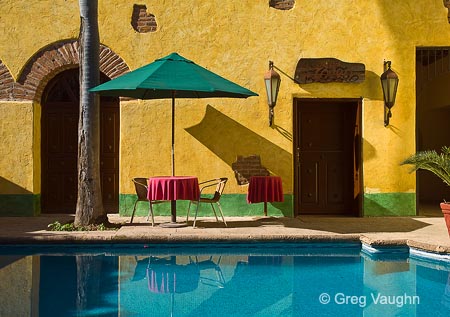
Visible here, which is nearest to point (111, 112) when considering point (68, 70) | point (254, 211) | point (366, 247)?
point (68, 70)

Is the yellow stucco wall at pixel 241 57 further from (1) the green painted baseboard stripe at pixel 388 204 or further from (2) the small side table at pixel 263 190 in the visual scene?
(2) the small side table at pixel 263 190

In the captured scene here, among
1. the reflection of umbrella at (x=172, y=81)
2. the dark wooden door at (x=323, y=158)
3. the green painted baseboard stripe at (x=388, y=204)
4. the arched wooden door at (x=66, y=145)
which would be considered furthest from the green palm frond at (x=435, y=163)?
the arched wooden door at (x=66, y=145)

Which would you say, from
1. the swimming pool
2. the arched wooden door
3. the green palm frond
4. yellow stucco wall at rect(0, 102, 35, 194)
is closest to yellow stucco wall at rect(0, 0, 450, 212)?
yellow stucco wall at rect(0, 102, 35, 194)

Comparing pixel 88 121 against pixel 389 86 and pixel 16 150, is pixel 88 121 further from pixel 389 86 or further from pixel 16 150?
pixel 389 86

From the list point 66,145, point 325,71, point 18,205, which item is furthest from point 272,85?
point 18,205

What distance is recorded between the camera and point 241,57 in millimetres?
8984

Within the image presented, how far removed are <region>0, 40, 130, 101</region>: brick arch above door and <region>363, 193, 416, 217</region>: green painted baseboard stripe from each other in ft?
15.0

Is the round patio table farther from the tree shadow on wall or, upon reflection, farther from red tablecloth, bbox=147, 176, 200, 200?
the tree shadow on wall

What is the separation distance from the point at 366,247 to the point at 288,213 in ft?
8.10

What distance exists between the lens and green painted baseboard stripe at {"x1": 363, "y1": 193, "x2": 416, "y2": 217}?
29.5 ft

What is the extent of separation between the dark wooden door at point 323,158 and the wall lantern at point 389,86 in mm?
881

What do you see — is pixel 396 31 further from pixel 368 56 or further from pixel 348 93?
pixel 348 93

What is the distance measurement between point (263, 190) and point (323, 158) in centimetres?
182

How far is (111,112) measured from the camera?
939 centimetres
